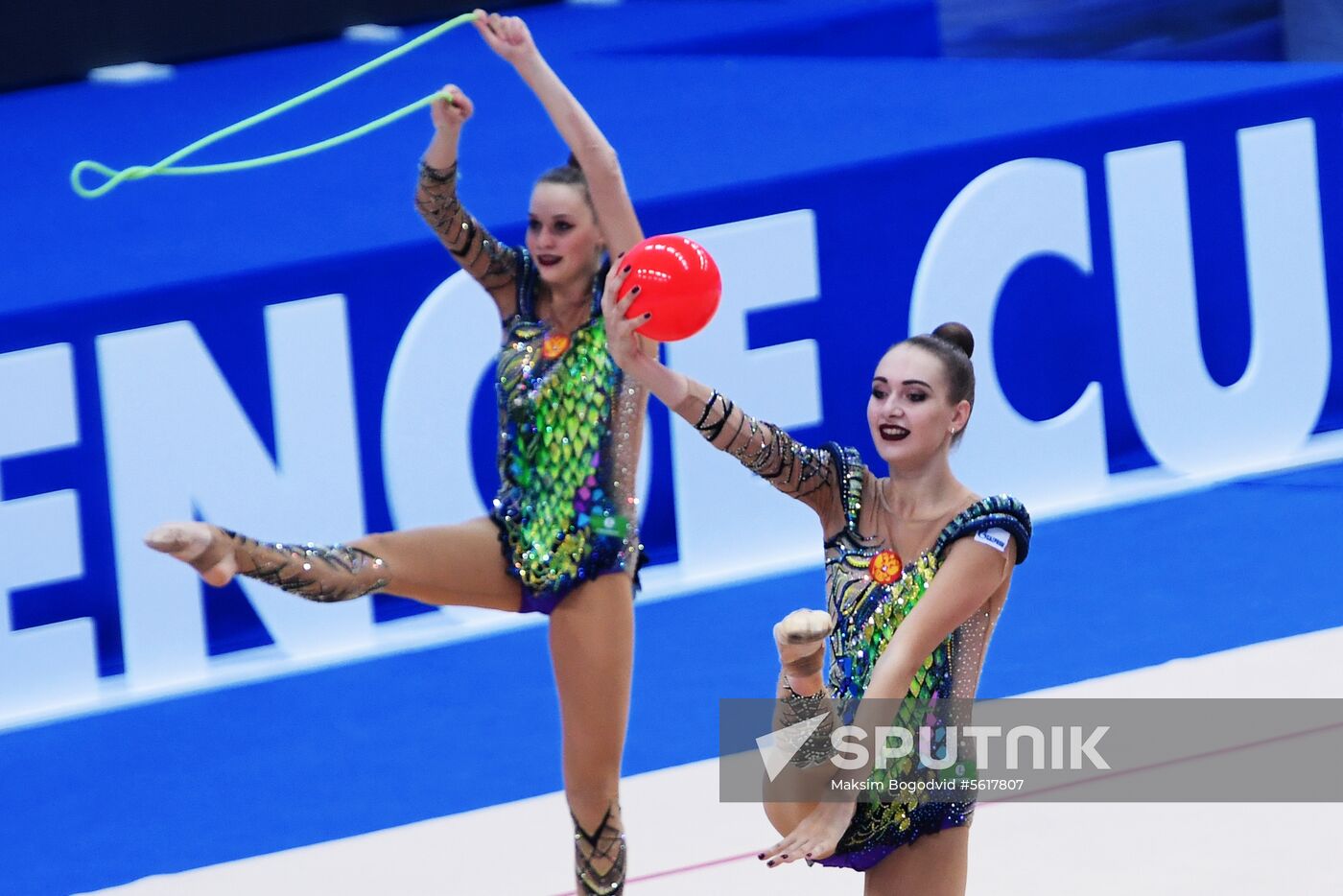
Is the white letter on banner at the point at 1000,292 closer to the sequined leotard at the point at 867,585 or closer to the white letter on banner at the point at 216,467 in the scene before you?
the white letter on banner at the point at 216,467

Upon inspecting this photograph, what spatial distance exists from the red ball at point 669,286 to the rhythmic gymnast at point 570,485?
43 cm

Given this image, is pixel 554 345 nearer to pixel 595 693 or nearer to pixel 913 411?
pixel 595 693

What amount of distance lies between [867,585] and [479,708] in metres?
2.43

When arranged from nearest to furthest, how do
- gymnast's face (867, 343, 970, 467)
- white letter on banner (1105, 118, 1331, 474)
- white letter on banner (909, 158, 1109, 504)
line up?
gymnast's face (867, 343, 970, 467)
white letter on banner (909, 158, 1109, 504)
white letter on banner (1105, 118, 1331, 474)

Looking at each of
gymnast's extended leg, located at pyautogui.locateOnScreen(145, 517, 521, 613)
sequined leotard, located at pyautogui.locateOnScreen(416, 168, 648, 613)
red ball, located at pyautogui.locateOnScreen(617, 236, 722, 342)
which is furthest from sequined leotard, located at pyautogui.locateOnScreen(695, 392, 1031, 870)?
gymnast's extended leg, located at pyautogui.locateOnScreen(145, 517, 521, 613)

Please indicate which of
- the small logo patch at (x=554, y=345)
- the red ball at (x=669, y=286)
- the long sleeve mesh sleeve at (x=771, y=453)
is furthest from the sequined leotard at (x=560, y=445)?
the long sleeve mesh sleeve at (x=771, y=453)

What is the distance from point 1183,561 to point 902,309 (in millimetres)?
1145

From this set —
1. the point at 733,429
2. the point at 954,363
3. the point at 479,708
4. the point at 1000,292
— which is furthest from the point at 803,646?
the point at 1000,292

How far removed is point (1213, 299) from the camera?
276 inches

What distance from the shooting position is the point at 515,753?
5082 mm

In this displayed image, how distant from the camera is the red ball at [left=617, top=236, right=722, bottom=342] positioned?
321 centimetres

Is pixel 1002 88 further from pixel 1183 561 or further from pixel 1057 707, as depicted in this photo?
pixel 1057 707

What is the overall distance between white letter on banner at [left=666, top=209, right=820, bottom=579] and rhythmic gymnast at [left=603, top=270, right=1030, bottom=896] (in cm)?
291

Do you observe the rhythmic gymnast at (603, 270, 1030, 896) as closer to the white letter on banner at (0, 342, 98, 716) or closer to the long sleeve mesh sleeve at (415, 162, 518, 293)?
the long sleeve mesh sleeve at (415, 162, 518, 293)
